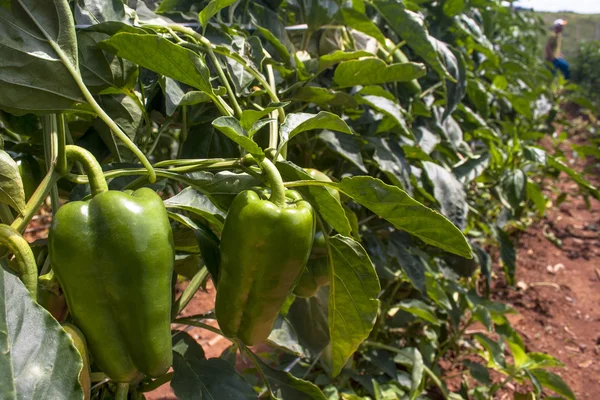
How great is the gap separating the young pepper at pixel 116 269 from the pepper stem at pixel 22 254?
21 mm

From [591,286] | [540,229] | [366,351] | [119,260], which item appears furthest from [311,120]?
[540,229]

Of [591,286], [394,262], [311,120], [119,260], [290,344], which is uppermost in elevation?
[311,120]

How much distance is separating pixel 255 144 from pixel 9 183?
26 centimetres

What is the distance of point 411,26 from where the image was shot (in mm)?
1169

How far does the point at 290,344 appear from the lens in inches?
41.5

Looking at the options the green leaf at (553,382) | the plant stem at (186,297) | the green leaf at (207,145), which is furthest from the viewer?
the green leaf at (553,382)

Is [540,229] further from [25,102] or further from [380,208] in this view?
[25,102]

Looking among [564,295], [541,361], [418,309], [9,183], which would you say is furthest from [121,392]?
[564,295]

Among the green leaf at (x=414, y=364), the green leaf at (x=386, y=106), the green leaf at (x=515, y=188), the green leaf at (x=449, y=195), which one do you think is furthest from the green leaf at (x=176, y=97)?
the green leaf at (x=515, y=188)

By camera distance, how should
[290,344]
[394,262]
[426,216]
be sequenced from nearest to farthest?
[426,216] < [290,344] < [394,262]

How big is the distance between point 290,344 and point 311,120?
54 centimetres

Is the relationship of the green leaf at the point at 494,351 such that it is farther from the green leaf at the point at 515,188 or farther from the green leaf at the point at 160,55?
the green leaf at the point at 160,55

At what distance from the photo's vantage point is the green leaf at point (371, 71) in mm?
1009

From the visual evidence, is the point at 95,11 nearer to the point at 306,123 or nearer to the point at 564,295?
the point at 306,123
